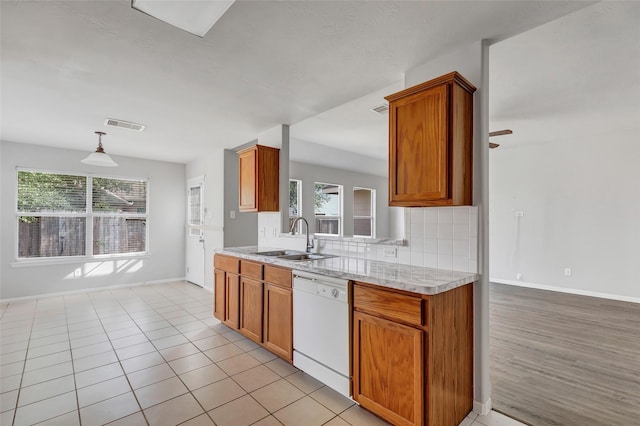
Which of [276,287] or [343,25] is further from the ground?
[343,25]

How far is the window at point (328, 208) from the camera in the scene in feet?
17.6

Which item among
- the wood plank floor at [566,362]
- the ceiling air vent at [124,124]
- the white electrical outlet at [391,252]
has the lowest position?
the wood plank floor at [566,362]

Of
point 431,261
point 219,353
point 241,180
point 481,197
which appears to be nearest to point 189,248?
point 241,180

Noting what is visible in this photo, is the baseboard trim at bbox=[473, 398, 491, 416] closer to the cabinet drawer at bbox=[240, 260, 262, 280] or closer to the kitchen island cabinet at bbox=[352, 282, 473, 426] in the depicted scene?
the kitchen island cabinet at bbox=[352, 282, 473, 426]

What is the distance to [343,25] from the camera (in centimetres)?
188

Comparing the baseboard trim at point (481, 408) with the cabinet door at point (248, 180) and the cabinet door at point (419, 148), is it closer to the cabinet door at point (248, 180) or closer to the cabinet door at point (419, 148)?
the cabinet door at point (419, 148)

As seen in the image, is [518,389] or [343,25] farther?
[518,389]

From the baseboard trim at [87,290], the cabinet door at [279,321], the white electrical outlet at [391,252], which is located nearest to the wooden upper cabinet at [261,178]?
the cabinet door at [279,321]

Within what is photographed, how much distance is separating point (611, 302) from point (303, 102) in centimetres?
526

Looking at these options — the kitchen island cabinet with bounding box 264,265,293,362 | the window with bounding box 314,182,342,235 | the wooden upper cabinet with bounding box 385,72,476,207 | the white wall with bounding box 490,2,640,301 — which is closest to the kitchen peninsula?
the kitchen island cabinet with bounding box 264,265,293,362

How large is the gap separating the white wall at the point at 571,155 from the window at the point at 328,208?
2668mm

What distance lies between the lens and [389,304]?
178 cm

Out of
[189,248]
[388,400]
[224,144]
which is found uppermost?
[224,144]

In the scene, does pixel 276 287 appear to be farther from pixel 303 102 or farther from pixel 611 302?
pixel 611 302
